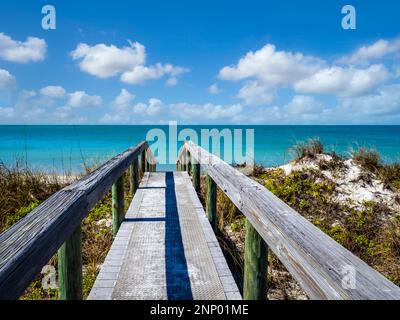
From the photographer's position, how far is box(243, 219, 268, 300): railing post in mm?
2338

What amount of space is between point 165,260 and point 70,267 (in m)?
1.43

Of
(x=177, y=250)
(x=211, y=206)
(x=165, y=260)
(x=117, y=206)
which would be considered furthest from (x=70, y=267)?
(x=211, y=206)

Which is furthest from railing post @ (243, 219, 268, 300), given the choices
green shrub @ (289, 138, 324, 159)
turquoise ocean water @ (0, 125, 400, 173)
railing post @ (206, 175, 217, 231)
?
green shrub @ (289, 138, 324, 159)

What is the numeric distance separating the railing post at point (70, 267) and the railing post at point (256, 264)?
1186 mm

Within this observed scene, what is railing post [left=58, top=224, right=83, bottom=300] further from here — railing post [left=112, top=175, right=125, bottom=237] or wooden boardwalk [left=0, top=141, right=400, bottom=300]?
railing post [left=112, top=175, right=125, bottom=237]

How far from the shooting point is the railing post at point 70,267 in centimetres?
218

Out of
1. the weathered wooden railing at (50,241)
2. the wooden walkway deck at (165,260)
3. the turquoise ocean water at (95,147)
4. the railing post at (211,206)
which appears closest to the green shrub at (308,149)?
the turquoise ocean water at (95,147)

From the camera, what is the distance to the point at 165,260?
11.6 feet

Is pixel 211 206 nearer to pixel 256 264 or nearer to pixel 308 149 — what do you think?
pixel 256 264

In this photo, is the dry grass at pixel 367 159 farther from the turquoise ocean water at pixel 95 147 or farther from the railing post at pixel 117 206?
the railing post at pixel 117 206
